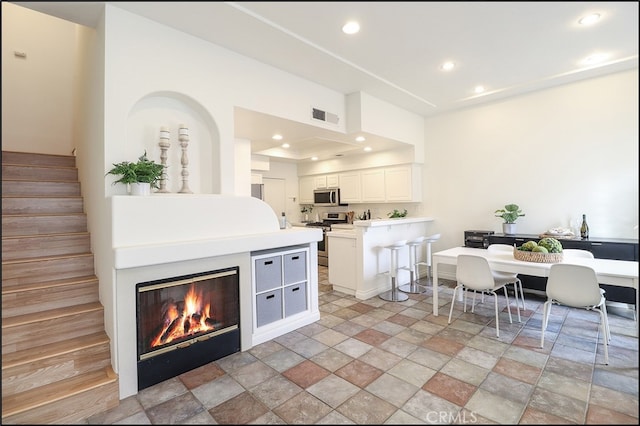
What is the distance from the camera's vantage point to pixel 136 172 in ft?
7.69

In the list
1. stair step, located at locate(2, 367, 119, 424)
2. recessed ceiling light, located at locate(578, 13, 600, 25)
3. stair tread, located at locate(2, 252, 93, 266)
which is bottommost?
stair step, located at locate(2, 367, 119, 424)

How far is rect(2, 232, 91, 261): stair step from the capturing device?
261 centimetres

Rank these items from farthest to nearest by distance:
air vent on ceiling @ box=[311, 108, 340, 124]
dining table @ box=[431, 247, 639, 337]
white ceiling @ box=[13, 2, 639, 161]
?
air vent on ceiling @ box=[311, 108, 340, 124] → dining table @ box=[431, 247, 639, 337] → white ceiling @ box=[13, 2, 639, 161]

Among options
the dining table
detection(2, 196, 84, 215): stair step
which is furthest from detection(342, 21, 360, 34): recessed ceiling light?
detection(2, 196, 84, 215): stair step

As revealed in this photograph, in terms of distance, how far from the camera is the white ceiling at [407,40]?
2262mm

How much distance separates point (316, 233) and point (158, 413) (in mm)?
2170

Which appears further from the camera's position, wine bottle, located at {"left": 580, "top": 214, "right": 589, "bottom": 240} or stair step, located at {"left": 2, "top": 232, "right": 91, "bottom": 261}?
wine bottle, located at {"left": 580, "top": 214, "right": 589, "bottom": 240}

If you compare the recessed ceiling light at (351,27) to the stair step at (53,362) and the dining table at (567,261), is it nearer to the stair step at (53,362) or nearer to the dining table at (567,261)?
the dining table at (567,261)

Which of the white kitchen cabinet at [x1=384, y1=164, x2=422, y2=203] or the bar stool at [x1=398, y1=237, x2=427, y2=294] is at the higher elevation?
the white kitchen cabinet at [x1=384, y1=164, x2=422, y2=203]

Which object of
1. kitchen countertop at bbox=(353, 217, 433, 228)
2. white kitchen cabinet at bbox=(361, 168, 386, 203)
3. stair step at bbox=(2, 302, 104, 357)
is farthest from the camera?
white kitchen cabinet at bbox=(361, 168, 386, 203)

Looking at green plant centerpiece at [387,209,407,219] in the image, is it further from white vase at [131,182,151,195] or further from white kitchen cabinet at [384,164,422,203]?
white vase at [131,182,151,195]

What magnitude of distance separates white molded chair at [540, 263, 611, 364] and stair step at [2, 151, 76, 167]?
5.63 m

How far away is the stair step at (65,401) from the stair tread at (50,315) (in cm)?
49

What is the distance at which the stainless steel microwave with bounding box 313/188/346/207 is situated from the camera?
6.97m
